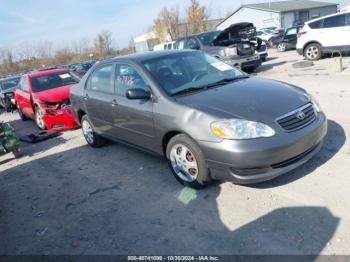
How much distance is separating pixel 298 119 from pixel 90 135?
4245mm

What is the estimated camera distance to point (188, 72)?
484 centimetres

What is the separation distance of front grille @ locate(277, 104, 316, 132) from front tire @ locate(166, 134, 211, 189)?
0.99 m

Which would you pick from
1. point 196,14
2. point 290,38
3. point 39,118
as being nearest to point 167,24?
point 196,14

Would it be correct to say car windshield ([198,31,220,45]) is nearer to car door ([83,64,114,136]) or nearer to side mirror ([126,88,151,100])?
car door ([83,64,114,136])

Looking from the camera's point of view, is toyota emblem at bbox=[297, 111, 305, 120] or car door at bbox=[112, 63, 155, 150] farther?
car door at bbox=[112, 63, 155, 150]

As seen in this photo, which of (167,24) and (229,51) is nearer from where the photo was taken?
(229,51)

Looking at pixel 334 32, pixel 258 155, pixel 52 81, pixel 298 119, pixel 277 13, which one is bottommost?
pixel 258 155

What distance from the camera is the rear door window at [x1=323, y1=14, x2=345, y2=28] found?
43.1 ft

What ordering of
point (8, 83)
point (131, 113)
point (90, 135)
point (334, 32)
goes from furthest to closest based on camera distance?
point (8, 83) → point (334, 32) → point (90, 135) → point (131, 113)

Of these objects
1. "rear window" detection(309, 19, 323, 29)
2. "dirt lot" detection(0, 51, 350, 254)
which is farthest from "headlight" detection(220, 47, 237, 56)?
"dirt lot" detection(0, 51, 350, 254)

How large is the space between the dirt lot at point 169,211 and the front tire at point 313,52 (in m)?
8.98

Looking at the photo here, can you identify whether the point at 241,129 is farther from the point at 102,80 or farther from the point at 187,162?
the point at 102,80

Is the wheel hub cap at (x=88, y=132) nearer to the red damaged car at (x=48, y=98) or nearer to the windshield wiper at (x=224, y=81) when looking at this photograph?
the red damaged car at (x=48, y=98)

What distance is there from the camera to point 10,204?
4844mm
